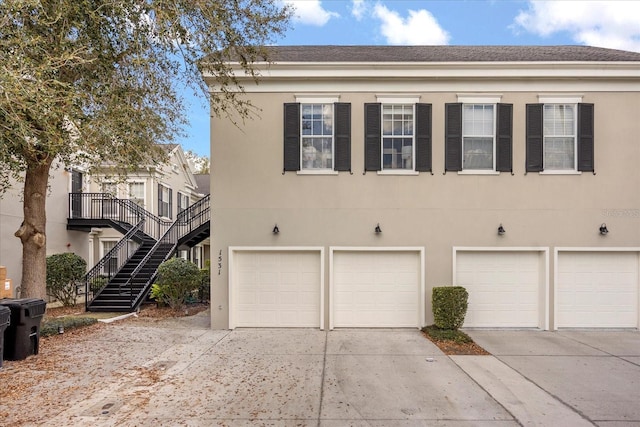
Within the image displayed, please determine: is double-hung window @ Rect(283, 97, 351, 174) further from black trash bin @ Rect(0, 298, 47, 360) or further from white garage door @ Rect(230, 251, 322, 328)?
black trash bin @ Rect(0, 298, 47, 360)

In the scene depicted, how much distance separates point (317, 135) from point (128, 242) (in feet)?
31.9

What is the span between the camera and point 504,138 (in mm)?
9016

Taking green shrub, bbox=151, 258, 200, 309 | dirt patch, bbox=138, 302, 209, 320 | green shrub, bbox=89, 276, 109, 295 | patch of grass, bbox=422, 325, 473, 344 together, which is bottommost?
dirt patch, bbox=138, 302, 209, 320

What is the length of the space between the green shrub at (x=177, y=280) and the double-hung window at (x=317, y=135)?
436cm

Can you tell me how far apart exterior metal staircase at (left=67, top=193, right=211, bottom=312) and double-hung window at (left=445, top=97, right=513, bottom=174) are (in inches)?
321

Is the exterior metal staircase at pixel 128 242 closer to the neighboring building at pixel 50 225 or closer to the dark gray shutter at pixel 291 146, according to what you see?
the neighboring building at pixel 50 225

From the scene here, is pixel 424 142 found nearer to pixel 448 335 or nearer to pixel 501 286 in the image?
pixel 501 286

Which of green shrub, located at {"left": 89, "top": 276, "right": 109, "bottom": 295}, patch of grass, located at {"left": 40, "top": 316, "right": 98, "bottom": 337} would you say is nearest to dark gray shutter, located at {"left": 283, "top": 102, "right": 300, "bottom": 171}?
patch of grass, located at {"left": 40, "top": 316, "right": 98, "bottom": 337}

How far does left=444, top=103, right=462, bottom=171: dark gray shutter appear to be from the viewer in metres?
9.04

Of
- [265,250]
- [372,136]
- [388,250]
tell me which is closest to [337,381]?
[388,250]

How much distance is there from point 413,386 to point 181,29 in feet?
23.7

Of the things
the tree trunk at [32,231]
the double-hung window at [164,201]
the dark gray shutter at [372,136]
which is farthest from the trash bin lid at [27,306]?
the double-hung window at [164,201]

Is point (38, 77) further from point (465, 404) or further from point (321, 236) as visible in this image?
point (465, 404)

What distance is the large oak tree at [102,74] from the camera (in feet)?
19.1
